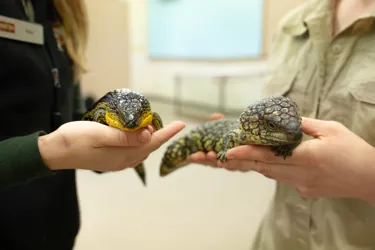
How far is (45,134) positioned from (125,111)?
22cm

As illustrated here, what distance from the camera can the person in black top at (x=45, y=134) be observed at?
901mm

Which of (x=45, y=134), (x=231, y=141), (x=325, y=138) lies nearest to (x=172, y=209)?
(x=231, y=141)

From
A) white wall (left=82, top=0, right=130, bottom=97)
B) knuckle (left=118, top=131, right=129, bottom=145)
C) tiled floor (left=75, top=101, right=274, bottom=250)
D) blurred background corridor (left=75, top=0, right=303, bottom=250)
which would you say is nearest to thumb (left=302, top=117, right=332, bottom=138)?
knuckle (left=118, top=131, right=129, bottom=145)

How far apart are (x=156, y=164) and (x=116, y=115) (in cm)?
223

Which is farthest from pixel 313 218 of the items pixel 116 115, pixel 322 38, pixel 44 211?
pixel 44 211

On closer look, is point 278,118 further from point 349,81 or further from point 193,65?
point 193,65

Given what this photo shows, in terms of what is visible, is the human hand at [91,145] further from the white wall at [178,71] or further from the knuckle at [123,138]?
the white wall at [178,71]

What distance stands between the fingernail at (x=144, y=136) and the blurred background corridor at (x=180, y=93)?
2.66 ft

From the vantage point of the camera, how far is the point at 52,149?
0.90 metres

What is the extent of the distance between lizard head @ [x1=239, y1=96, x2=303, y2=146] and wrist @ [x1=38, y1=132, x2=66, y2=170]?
48 centimetres

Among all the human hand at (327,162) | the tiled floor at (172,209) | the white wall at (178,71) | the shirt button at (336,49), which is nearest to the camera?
the human hand at (327,162)

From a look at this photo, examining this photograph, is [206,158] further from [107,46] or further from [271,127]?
[107,46]

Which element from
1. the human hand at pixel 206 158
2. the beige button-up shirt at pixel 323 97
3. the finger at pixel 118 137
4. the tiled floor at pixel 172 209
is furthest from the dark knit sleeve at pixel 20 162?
the tiled floor at pixel 172 209

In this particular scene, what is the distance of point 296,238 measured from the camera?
115 cm
